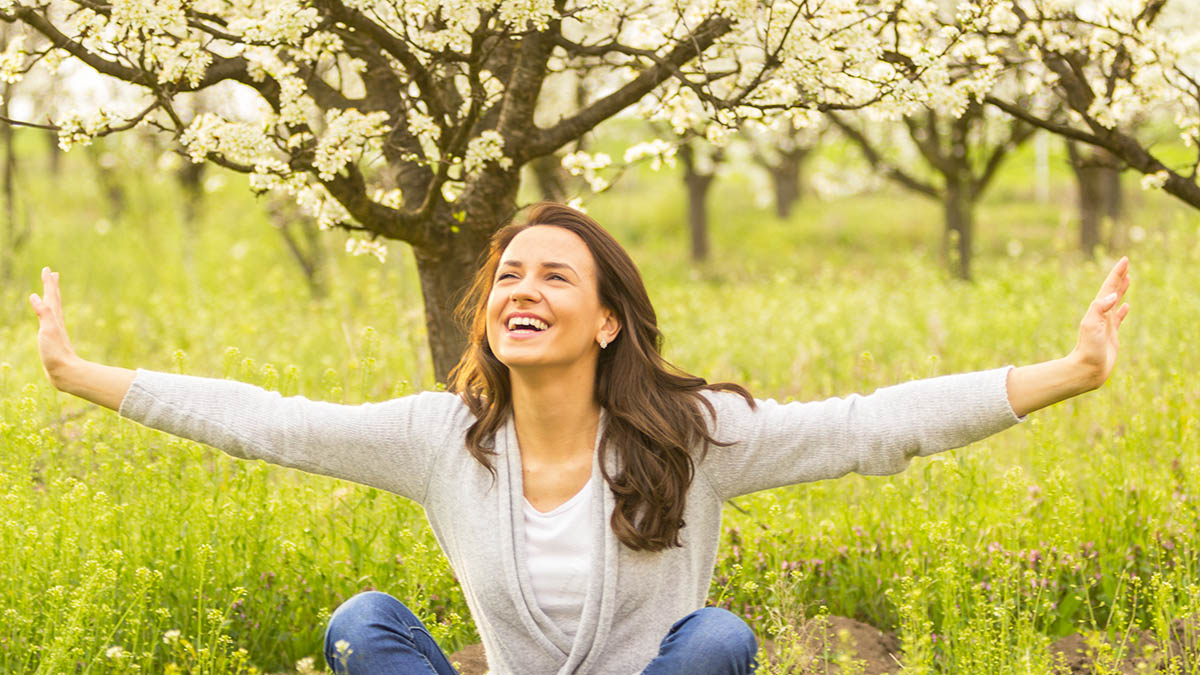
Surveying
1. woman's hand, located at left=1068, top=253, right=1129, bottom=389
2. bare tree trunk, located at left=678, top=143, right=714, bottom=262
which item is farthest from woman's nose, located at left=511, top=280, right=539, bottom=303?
bare tree trunk, located at left=678, top=143, right=714, bottom=262

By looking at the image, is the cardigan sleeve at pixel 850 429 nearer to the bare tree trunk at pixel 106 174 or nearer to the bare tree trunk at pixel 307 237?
the bare tree trunk at pixel 307 237

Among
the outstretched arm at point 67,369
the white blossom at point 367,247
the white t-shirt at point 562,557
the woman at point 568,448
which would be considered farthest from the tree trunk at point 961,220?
the outstretched arm at point 67,369

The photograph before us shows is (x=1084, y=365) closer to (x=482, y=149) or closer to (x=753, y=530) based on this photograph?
(x=753, y=530)

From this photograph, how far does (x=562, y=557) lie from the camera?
307 cm

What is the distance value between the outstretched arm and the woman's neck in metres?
1.03

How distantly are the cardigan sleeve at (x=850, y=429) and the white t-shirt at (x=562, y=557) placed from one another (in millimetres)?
359

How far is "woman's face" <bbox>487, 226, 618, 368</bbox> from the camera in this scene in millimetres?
3061

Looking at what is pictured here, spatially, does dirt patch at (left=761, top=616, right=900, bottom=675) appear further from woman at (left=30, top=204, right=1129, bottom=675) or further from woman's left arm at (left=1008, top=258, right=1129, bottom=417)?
woman's left arm at (left=1008, top=258, right=1129, bottom=417)

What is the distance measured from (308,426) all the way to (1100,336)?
1.98 m

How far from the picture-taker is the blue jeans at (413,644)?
113 inches

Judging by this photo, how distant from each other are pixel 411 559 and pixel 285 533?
2.91ft

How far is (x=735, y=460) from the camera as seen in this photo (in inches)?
122

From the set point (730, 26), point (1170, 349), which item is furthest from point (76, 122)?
point (1170, 349)

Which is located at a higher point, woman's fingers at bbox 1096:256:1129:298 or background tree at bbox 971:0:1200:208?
background tree at bbox 971:0:1200:208
